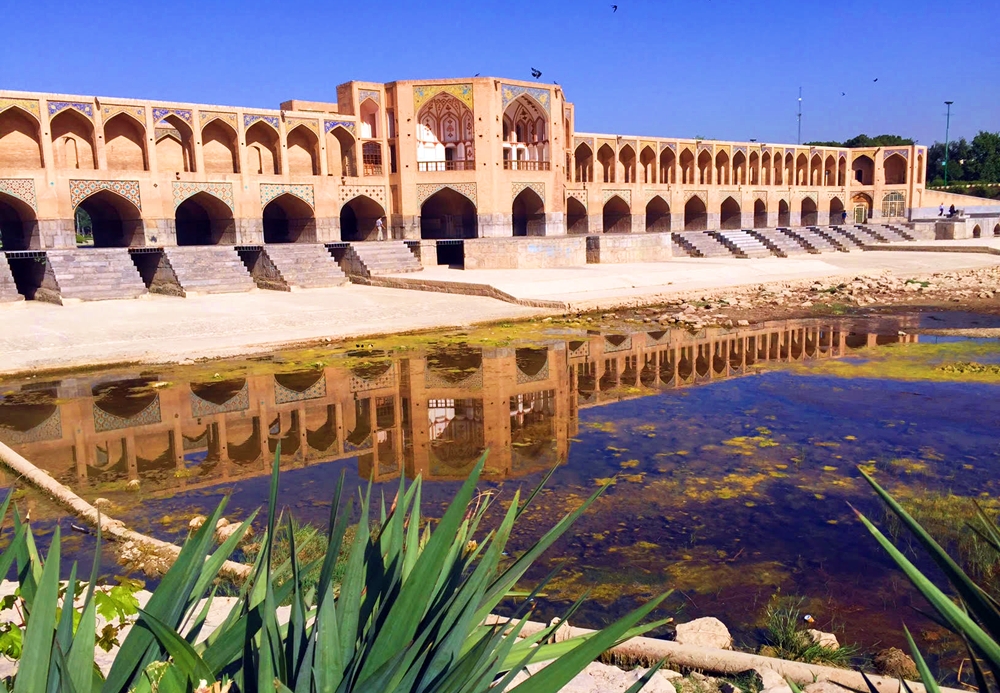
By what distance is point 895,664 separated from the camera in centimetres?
325

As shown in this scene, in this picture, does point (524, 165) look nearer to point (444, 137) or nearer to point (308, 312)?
point (444, 137)

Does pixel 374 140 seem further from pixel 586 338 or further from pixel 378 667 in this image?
pixel 378 667

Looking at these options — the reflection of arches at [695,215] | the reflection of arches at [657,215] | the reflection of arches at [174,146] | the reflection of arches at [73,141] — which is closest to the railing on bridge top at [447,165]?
the reflection of arches at [174,146]

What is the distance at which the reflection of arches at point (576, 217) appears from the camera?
87.1ft

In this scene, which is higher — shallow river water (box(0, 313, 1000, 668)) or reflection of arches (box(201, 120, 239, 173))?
reflection of arches (box(201, 120, 239, 173))

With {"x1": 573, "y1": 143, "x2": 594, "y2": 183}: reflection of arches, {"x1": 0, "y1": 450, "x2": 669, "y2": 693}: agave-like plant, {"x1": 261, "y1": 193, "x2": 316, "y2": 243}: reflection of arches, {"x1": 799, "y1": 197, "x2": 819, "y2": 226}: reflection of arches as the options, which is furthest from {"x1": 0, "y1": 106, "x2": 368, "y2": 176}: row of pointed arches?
{"x1": 799, "y1": 197, "x2": 819, "y2": 226}: reflection of arches

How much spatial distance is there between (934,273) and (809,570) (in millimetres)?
19766

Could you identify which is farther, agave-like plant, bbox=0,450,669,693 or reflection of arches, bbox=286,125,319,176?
reflection of arches, bbox=286,125,319,176

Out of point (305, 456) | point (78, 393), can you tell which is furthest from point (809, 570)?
point (78, 393)

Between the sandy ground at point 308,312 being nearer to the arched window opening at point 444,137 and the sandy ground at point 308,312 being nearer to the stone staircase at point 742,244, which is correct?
the stone staircase at point 742,244

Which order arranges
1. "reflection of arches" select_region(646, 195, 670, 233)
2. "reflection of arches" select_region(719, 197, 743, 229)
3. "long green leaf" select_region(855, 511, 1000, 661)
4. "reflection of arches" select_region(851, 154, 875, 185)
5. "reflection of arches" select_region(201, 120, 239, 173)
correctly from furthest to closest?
"reflection of arches" select_region(851, 154, 875, 185)
"reflection of arches" select_region(719, 197, 743, 229)
"reflection of arches" select_region(646, 195, 670, 233)
"reflection of arches" select_region(201, 120, 239, 173)
"long green leaf" select_region(855, 511, 1000, 661)

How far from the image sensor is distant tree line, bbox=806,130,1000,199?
4644 centimetres

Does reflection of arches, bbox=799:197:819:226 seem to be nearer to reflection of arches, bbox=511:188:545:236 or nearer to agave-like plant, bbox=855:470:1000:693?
reflection of arches, bbox=511:188:545:236

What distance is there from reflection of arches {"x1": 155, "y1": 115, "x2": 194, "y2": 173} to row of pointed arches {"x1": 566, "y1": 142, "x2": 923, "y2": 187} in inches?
462
